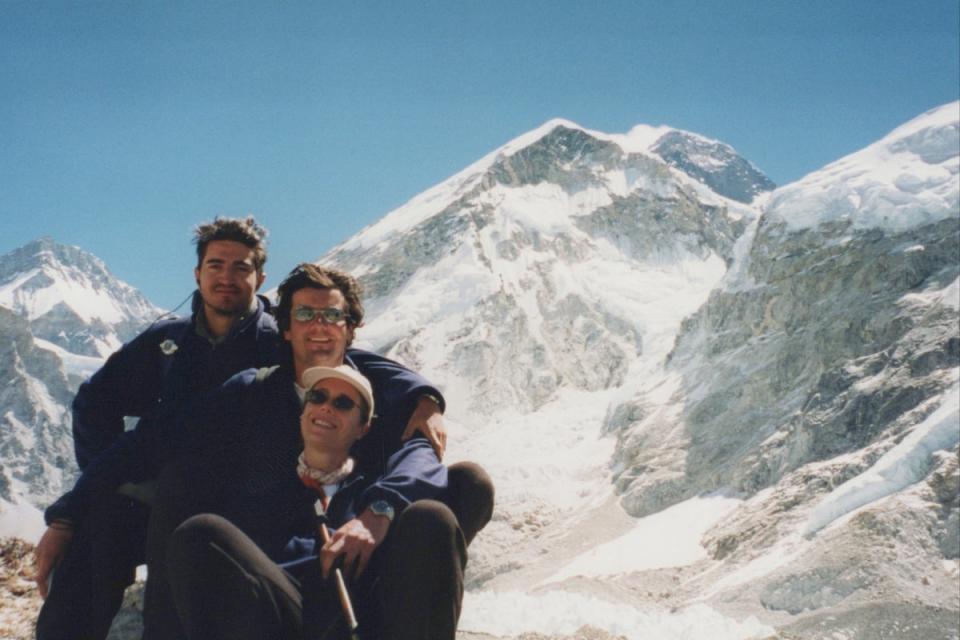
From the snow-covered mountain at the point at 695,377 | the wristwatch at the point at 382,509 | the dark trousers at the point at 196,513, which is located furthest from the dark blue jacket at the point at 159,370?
the snow-covered mountain at the point at 695,377

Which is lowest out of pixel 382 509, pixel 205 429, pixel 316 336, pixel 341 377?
pixel 382 509

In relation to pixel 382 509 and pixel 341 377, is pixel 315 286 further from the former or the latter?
pixel 382 509

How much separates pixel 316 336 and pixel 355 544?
46.6 inches

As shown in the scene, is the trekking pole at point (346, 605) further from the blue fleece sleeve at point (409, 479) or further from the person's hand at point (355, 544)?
the blue fleece sleeve at point (409, 479)

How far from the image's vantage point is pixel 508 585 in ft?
156

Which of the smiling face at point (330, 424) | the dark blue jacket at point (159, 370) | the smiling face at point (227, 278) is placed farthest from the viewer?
the smiling face at point (227, 278)

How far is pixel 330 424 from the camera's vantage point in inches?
144

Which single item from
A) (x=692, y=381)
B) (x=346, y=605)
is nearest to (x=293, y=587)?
(x=346, y=605)

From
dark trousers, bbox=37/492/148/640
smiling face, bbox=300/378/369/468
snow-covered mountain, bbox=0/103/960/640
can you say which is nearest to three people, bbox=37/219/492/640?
dark trousers, bbox=37/492/148/640

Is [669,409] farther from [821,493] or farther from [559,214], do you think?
[559,214]

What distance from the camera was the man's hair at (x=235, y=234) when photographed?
4.62 metres

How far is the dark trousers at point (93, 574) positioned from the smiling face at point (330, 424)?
3.22ft

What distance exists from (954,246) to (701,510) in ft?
82.3

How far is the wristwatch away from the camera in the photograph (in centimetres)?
320
